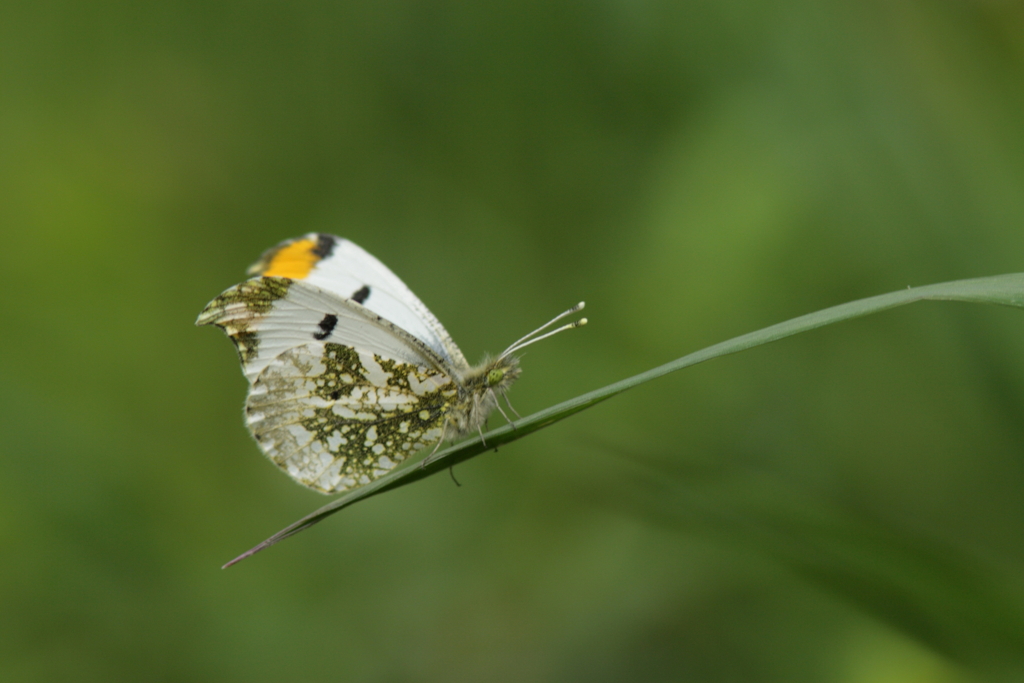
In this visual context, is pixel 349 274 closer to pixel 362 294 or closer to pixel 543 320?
pixel 362 294

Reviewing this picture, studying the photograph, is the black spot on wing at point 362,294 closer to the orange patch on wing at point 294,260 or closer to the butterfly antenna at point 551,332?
the orange patch on wing at point 294,260

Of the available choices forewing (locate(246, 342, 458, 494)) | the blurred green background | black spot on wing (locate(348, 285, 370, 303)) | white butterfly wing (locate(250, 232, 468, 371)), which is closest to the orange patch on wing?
white butterfly wing (locate(250, 232, 468, 371))

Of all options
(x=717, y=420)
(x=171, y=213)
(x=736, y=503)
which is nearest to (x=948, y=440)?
(x=717, y=420)

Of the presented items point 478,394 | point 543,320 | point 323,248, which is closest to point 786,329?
point 478,394

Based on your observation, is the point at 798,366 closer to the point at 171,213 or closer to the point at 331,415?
the point at 331,415

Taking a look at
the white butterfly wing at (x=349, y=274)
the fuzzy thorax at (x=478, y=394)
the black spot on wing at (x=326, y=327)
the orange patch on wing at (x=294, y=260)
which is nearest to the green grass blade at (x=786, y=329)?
the fuzzy thorax at (x=478, y=394)
